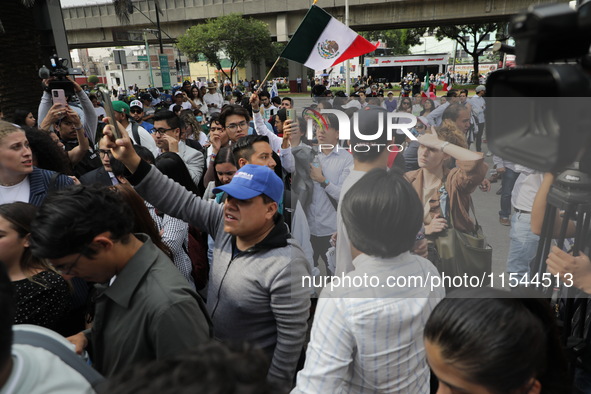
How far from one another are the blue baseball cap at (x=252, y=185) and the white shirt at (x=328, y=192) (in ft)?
1.15

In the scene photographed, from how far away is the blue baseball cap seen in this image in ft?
6.15

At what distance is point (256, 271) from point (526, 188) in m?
1.10

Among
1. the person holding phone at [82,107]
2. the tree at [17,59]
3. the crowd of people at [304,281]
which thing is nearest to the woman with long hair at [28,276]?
the crowd of people at [304,281]

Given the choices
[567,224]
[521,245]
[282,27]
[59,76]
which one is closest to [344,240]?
[521,245]

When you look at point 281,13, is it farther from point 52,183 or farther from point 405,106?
point 405,106

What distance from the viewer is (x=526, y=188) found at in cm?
140

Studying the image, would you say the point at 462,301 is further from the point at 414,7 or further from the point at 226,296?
the point at 414,7

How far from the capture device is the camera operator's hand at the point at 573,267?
1335mm

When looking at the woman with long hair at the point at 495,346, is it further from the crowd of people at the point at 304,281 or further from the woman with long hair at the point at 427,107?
the woman with long hair at the point at 427,107

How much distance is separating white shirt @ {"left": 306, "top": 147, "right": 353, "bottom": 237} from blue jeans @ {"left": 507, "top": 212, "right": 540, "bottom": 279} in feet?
1.94

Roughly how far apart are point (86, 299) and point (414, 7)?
27.5m

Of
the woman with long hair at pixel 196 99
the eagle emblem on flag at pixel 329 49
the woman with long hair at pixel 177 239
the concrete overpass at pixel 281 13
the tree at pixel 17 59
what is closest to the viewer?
the woman with long hair at pixel 177 239

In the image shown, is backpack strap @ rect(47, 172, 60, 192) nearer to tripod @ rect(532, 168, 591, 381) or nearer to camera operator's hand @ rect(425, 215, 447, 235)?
camera operator's hand @ rect(425, 215, 447, 235)

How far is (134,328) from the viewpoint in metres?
1.41
